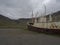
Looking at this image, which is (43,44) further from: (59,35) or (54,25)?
(54,25)

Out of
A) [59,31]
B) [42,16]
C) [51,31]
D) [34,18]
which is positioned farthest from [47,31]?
[34,18]

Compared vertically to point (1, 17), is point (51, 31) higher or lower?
lower

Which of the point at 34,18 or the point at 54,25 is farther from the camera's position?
the point at 34,18

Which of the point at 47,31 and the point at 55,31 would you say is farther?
the point at 47,31

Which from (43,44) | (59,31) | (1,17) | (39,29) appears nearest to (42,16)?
(39,29)

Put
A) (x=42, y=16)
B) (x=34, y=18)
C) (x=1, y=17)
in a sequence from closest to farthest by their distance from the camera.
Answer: (x=42, y=16) → (x=34, y=18) → (x=1, y=17)

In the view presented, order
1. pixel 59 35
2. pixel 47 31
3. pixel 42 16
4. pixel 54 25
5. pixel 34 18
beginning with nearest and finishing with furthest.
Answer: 1. pixel 59 35
2. pixel 47 31
3. pixel 54 25
4. pixel 42 16
5. pixel 34 18

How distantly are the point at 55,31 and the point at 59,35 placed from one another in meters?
0.81

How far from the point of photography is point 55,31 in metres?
20.7

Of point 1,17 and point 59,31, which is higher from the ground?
point 1,17

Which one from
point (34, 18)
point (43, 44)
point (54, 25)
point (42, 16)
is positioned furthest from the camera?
point (34, 18)

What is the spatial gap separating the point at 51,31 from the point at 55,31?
0.77m

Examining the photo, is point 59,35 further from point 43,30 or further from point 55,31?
point 43,30

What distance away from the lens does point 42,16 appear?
111ft
